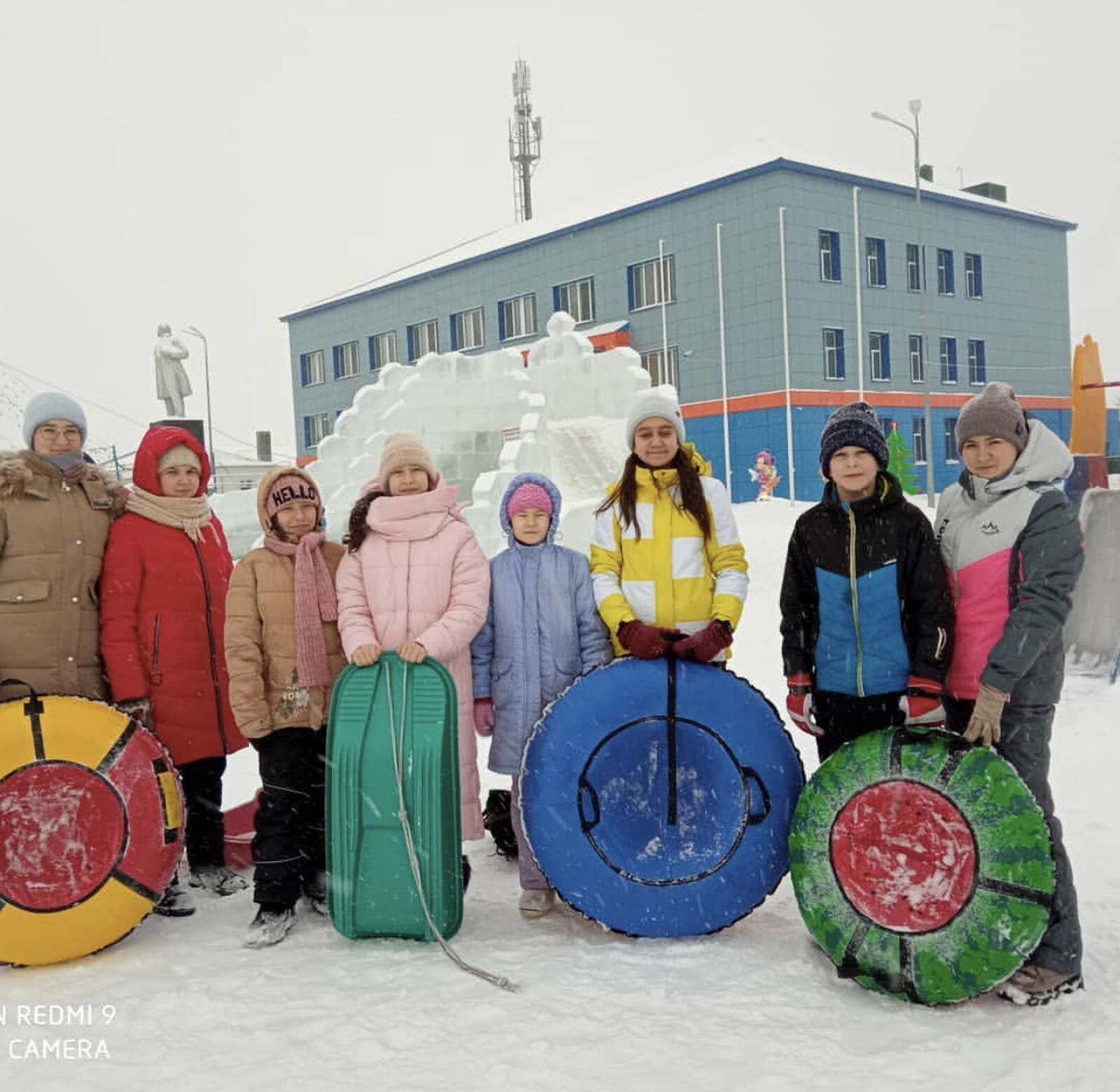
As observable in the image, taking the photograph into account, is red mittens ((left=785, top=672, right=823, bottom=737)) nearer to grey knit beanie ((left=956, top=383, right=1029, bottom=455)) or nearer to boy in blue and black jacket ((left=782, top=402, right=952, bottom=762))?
boy in blue and black jacket ((left=782, top=402, right=952, bottom=762))

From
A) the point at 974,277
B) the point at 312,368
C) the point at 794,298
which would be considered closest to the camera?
the point at 794,298

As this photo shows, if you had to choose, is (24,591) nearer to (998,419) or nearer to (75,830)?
(75,830)

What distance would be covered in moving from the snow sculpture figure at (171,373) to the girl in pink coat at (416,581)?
13715mm

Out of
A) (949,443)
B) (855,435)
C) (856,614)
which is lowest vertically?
(856,614)

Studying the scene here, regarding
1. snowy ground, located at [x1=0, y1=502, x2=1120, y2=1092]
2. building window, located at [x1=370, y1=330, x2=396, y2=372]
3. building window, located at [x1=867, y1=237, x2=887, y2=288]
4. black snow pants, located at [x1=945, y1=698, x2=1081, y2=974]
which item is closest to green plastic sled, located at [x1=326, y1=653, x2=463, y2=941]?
snowy ground, located at [x1=0, y1=502, x2=1120, y2=1092]

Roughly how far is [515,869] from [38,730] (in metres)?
1.91

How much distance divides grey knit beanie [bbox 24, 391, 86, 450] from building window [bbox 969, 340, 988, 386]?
2624 centimetres

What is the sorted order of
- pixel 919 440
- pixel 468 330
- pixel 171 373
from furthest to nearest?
1. pixel 468 330
2. pixel 919 440
3. pixel 171 373

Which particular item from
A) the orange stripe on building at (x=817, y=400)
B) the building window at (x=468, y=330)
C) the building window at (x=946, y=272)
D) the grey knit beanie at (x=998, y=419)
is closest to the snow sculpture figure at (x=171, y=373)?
the orange stripe on building at (x=817, y=400)

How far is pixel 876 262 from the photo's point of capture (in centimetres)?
2453

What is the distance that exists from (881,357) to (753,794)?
23.1 meters

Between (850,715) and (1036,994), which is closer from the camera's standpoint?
(1036,994)

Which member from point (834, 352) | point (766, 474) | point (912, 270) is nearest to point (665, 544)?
point (766, 474)

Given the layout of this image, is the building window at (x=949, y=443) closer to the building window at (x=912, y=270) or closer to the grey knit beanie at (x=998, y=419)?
the building window at (x=912, y=270)
